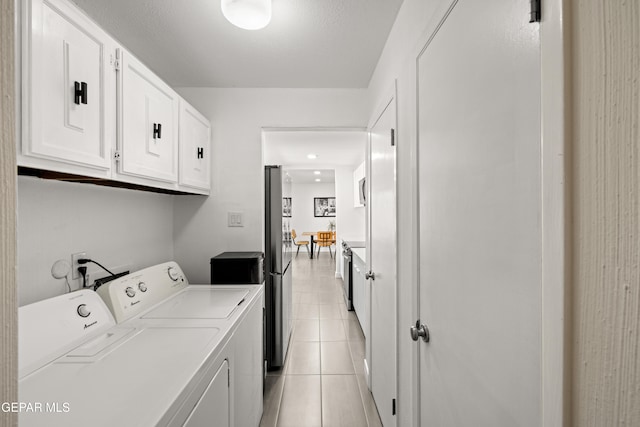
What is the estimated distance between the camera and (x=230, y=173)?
8.21 feet

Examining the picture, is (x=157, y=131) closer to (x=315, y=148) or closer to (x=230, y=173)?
(x=230, y=173)

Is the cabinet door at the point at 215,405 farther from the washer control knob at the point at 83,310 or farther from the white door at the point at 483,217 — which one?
the white door at the point at 483,217

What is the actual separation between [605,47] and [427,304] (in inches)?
36.4

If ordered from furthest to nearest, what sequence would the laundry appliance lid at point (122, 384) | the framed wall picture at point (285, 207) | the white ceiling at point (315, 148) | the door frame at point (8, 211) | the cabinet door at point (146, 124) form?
the white ceiling at point (315, 148)
the framed wall picture at point (285, 207)
the cabinet door at point (146, 124)
the laundry appliance lid at point (122, 384)
the door frame at point (8, 211)

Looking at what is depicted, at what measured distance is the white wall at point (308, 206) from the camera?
10.6 metres

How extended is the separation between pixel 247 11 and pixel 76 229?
132cm

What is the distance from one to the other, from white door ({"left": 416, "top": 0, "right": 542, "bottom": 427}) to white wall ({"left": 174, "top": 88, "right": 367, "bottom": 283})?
5.36 ft

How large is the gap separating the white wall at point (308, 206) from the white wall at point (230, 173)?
26.5 feet

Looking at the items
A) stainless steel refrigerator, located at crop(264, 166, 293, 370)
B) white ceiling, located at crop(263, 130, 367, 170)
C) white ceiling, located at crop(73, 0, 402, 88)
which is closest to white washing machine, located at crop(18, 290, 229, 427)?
stainless steel refrigerator, located at crop(264, 166, 293, 370)

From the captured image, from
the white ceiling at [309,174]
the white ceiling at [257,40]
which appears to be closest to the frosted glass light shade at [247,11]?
the white ceiling at [257,40]

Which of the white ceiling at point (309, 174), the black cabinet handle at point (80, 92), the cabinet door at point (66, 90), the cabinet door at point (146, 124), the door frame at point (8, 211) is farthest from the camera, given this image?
the white ceiling at point (309, 174)

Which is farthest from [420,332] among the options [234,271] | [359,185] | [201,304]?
[359,185]

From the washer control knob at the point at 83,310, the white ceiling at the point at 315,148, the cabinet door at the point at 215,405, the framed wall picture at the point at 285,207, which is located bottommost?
the cabinet door at the point at 215,405

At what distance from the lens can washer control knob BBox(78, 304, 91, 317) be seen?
4.19 feet
